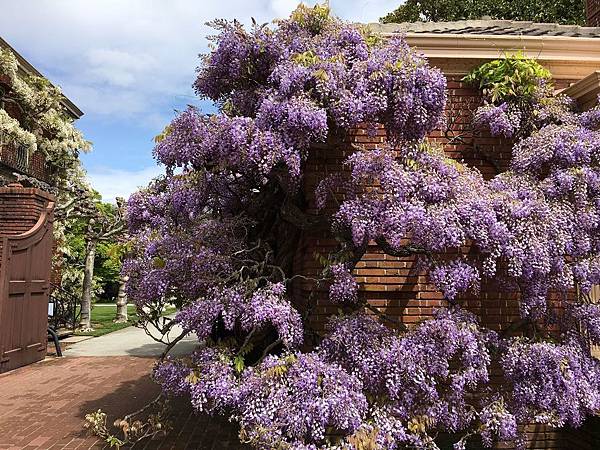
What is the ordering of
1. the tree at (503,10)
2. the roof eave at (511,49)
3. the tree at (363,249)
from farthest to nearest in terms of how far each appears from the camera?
1. the tree at (503,10)
2. the roof eave at (511,49)
3. the tree at (363,249)

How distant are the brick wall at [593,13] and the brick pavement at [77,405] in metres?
10.6

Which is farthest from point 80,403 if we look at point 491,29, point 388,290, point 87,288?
point 87,288

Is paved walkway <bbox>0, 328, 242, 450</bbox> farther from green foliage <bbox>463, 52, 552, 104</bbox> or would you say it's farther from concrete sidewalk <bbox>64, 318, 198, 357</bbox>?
green foliage <bbox>463, 52, 552, 104</bbox>

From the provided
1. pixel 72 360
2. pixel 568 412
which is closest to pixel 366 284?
pixel 568 412

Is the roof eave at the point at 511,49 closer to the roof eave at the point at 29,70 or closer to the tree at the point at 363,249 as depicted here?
the tree at the point at 363,249

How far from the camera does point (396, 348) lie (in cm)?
428

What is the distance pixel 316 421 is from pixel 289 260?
2.16 metres

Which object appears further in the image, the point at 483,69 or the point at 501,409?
the point at 483,69

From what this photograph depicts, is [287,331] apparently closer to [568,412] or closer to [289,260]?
[289,260]

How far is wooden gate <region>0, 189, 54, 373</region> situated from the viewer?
9.80m

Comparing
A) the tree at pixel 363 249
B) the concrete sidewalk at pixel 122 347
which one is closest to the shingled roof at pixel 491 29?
the tree at pixel 363 249

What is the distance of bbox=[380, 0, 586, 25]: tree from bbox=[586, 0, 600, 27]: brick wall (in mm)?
8912

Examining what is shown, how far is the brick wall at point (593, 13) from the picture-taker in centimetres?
1064

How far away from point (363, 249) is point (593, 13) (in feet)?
31.1
